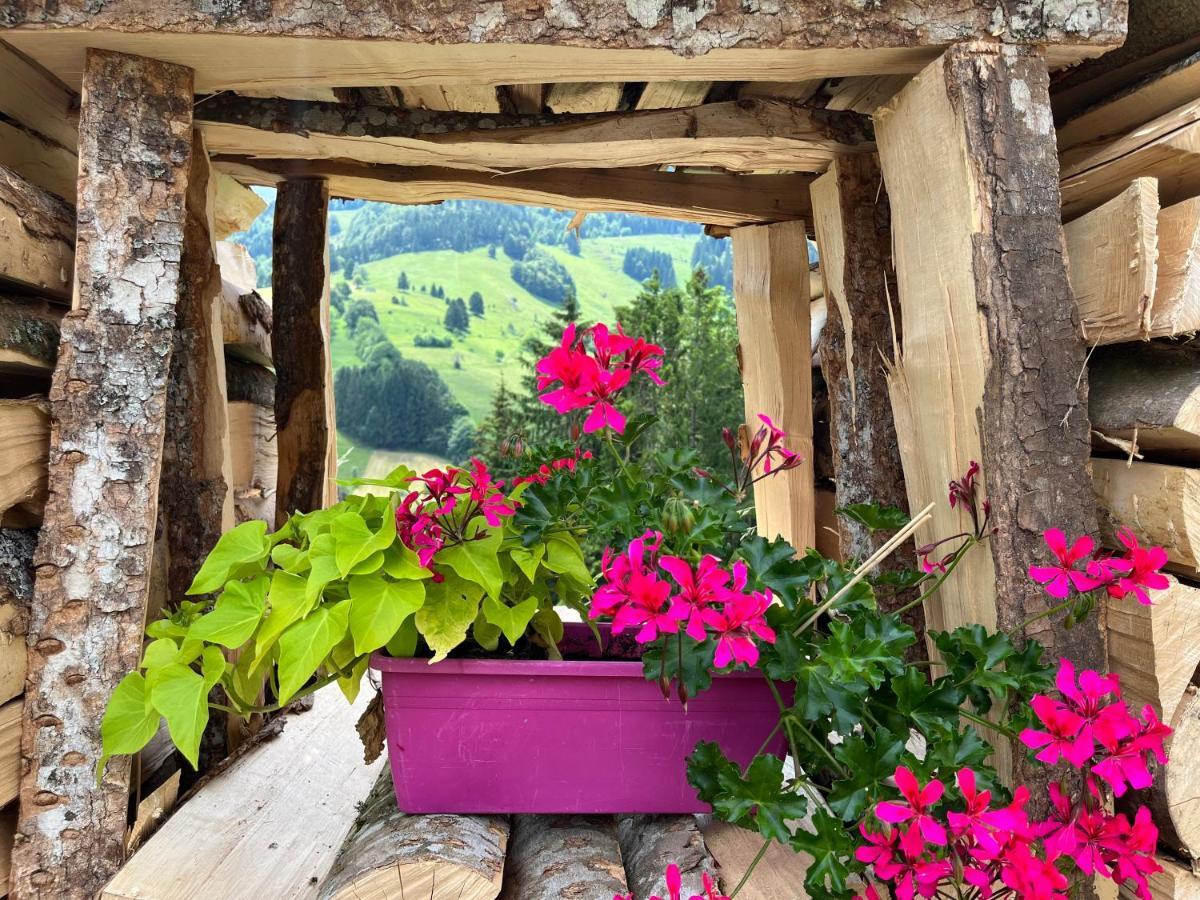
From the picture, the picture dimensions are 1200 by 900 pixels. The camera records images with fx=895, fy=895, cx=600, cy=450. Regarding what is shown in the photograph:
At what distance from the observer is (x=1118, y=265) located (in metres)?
1.25

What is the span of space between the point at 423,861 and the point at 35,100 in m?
1.44

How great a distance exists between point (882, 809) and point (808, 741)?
22 cm

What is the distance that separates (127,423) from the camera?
4.39 ft

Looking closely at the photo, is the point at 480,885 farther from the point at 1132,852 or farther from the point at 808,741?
the point at 1132,852

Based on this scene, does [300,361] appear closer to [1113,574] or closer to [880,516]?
[880,516]

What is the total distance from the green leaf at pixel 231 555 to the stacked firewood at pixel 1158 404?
1.24 meters

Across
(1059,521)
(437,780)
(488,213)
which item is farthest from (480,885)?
(488,213)

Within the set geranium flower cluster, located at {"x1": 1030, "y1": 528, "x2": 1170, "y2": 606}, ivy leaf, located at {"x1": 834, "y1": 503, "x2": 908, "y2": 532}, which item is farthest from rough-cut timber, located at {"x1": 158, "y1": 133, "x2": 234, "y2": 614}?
geranium flower cluster, located at {"x1": 1030, "y1": 528, "x2": 1170, "y2": 606}

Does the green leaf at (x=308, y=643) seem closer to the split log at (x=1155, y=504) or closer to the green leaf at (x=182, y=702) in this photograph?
the green leaf at (x=182, y=702)

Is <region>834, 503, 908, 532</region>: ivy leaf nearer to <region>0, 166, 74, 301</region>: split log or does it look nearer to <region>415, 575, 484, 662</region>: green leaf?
<region>415, 575, 484, 662</region>: green leaf

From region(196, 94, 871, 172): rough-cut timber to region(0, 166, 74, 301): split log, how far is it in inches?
13.1

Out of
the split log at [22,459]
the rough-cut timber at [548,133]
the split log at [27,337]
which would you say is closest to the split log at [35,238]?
the split log at [27,337]

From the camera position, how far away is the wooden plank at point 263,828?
128 cm

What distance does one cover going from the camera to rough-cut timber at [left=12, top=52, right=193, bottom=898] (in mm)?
1311
